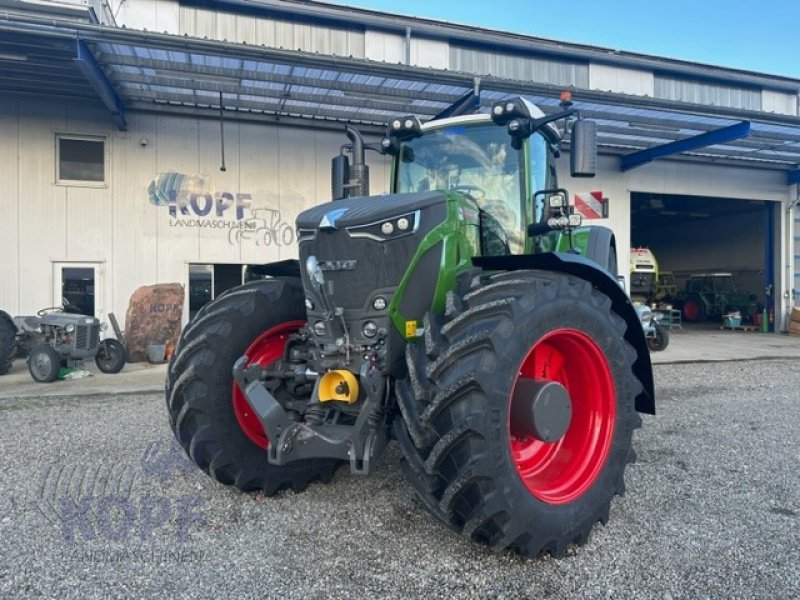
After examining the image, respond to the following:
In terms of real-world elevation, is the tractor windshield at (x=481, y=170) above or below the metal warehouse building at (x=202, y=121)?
below

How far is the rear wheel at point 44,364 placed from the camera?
29.5 feet

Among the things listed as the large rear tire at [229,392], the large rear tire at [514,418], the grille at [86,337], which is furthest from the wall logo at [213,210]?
the large rear tire at [514,418]

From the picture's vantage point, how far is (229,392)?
3.71 metres

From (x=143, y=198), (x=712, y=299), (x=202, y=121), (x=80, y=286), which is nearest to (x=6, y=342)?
(x=80, y=286)

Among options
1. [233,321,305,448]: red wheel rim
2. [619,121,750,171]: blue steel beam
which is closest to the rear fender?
[233,321,305,448]: red wheel rim

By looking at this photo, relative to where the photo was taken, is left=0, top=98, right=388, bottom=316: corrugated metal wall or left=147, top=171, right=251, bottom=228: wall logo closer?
left=0, top=98, right=388, bottom=316: corrugated metal wall

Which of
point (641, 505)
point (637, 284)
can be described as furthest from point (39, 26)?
point (637, 284)

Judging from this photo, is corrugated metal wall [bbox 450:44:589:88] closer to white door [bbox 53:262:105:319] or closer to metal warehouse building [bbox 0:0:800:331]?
metal warehouse building [bbox 0:0:800:331]

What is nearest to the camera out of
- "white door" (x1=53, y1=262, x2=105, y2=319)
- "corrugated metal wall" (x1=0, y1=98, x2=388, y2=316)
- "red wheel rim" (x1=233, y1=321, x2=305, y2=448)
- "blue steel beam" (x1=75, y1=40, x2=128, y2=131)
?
"red wheel rim" (x1=233, y1=321, x2=305, y2=448)

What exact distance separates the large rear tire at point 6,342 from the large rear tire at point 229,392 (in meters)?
7.31

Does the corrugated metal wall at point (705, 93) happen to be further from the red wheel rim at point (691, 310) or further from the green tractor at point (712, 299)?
the red wheel rim at point (691, 310)

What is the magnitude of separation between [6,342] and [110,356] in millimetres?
1499

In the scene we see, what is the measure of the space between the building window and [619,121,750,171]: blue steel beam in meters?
12.4

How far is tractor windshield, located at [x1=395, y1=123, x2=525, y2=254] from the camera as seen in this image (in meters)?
4.18
